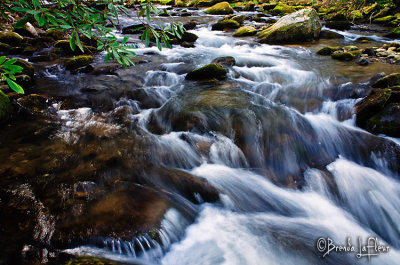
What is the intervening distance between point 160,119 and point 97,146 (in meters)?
1.58

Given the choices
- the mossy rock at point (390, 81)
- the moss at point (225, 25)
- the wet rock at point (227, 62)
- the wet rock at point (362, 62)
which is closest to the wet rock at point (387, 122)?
the mossy rock at point (390, 81)

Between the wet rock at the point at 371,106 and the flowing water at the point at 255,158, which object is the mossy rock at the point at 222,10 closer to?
the flowing water at the point at 255,158

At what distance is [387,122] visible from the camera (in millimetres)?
4336

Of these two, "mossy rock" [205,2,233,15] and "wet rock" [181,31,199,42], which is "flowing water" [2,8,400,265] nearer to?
"wet rock" [181,31,199,42]

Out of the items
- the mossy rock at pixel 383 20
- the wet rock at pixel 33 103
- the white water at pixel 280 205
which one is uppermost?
the mossy rock at pixel 383 20

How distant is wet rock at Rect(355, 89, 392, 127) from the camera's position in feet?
14.8

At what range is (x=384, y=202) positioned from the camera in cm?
354

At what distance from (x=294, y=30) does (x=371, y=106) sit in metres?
7.15

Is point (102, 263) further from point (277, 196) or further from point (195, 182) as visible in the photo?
point (277, 196)

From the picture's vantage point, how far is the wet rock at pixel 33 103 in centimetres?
503

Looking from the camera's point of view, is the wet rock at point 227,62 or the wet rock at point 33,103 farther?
the wet rock at point 227,62

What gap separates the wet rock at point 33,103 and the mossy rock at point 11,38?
19.5 feet

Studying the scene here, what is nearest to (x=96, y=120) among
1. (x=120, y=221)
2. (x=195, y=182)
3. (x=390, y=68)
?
(x=195, y=182)

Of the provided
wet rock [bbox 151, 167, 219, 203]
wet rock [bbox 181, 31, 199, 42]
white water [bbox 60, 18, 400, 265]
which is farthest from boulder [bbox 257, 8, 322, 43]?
wet rock [bbox 151, 167, 219, 203]
